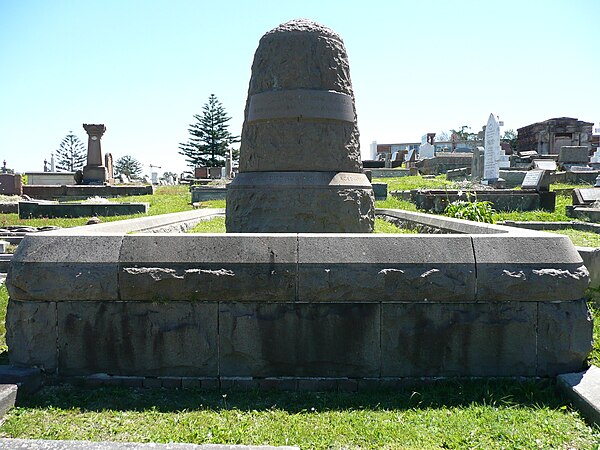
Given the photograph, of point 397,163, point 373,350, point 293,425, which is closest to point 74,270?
point 293,425

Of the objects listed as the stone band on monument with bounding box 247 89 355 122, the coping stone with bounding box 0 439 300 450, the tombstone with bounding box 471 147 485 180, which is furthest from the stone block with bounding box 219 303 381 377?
the tombstone with bounding box 471 147 485 180

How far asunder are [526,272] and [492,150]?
20.2 metres

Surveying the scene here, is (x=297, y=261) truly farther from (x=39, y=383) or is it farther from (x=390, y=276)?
(x=39, y=383)

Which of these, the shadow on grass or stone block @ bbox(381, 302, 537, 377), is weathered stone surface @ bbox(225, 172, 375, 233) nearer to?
stone block @ bbox(381, 302, 537, 377)

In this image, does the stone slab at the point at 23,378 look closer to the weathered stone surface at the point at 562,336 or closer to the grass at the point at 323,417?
the grass at the point at 323,417

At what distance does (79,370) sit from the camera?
11.2ft

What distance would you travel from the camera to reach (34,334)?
11.1 ft

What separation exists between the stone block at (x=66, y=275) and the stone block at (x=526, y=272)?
2.51m

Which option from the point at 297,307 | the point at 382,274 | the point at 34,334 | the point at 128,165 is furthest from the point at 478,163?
the point at 128,165

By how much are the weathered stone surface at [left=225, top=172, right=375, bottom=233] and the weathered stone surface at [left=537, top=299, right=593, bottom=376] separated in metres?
2.09

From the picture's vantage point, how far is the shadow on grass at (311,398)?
307 cm

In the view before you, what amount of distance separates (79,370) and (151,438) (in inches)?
40.7

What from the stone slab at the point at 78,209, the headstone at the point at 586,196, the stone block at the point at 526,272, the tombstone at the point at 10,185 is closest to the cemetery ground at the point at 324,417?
the stone block at the point at 526,272

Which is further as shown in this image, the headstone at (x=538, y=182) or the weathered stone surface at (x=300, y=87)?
the headstone at (x=538, y=182)
